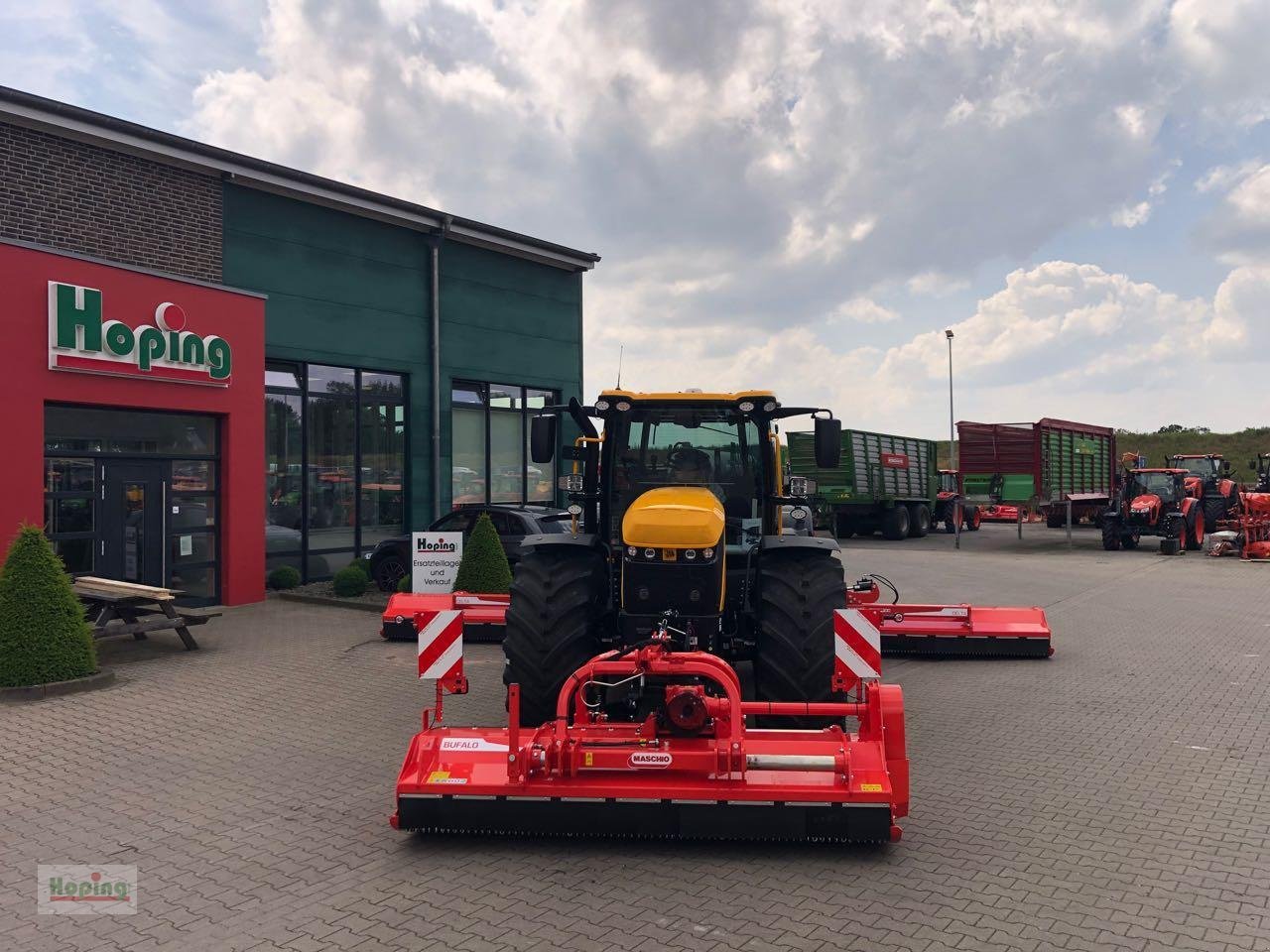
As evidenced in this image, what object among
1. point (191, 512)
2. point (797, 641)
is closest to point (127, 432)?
point (191, 512)

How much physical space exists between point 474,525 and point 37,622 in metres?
6.20

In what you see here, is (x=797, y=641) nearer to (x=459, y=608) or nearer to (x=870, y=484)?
(x=459, y=608)

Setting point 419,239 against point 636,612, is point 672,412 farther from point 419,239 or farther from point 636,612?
point 419,239

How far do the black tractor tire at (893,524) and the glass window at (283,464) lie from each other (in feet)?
59.6

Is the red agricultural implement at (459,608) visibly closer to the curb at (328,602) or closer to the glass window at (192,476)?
the curb at (328,602)

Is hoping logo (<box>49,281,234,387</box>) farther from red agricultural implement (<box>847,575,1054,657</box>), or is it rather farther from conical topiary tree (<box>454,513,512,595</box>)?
red agricultural implement (<box>847,575,1054,657</box>)

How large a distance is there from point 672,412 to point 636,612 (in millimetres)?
1927

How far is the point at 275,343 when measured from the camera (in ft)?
49.6

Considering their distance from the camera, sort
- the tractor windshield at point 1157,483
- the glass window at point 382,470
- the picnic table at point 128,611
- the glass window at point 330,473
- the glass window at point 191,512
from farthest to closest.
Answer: the tractor windshield at point 1157,483 → the glass window at point 382,470 → the glass window at point 330,473 → the glass window at point 191,512 → the picnic table at point 128,611

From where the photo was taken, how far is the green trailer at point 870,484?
1094 inches

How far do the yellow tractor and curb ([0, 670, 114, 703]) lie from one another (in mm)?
4489

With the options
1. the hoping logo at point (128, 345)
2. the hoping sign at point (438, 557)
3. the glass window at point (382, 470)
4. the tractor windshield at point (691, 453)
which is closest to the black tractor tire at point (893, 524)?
the glass window at point (382, 470)

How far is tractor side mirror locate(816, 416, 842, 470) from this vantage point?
7.29m

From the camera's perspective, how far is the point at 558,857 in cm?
480
